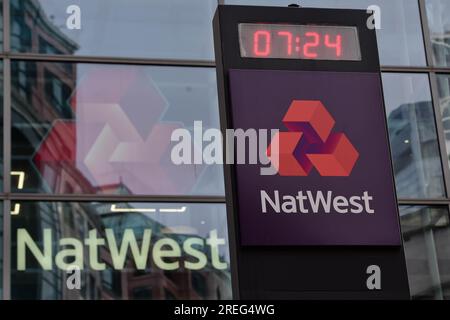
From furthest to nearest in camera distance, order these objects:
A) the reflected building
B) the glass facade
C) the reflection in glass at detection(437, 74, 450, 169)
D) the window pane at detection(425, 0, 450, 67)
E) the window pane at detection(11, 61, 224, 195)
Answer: the window pane at detection(425, 0, 450, 67)
the reflection in glass at detection(437, 74, 450, 169)
the reflected building
the window pane at detection(11, 61, 224, 195)
the glass facade

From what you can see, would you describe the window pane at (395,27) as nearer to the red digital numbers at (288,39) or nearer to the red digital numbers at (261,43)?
the red digital numbers at (288,39)

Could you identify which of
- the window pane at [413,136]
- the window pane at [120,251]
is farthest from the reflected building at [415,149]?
the window pane at [120,251]

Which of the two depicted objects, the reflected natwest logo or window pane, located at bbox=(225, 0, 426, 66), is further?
window pane, located at bbox=(225, 0, 426, 66)

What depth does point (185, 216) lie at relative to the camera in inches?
407

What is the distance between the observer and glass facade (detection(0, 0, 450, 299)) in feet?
32.9

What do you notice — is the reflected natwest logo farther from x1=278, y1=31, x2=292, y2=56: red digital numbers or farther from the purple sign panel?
x1=278, y1=31, x2=292, y2=56: red digital numbers

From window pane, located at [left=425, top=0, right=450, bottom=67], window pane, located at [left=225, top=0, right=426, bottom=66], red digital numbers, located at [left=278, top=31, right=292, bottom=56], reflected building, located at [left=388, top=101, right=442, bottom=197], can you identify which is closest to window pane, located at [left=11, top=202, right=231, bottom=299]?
reflected building, located at [left=388, top=101, right=442, bottom=197]

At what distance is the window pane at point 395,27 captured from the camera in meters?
11.6

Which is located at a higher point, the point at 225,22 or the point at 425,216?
the point at 225,22

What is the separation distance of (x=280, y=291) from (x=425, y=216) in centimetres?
406

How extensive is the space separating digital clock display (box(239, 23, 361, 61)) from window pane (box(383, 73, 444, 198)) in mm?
3082

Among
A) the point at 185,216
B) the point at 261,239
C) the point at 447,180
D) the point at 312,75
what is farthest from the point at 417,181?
the point at 261,239

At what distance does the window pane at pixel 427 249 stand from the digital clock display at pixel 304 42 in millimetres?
3160
